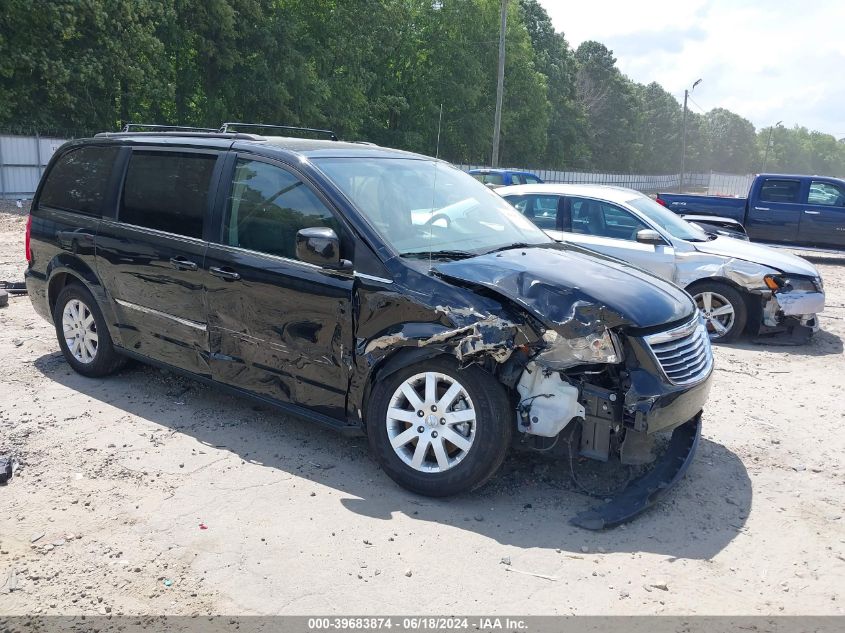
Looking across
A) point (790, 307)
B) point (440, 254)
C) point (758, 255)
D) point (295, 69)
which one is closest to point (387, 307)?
point (440, 254)

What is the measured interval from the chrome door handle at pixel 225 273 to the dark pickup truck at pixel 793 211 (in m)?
13.4

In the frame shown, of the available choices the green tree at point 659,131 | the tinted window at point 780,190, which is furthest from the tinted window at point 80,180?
the green tree at point 659,131

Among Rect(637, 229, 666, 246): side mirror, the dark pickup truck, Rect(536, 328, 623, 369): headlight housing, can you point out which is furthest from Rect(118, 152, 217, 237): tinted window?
the dark pickup truck

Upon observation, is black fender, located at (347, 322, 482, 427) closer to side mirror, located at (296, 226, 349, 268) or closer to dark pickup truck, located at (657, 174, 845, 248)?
side mirror, located at (296, 226, 349, 268)

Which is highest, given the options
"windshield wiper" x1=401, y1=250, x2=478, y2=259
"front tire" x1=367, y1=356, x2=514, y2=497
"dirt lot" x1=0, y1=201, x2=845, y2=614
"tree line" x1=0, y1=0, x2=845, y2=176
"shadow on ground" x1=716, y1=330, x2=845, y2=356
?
"tree line" x1=0, y1=0, x2=845, y2=176

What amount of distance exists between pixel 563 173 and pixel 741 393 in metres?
59.3

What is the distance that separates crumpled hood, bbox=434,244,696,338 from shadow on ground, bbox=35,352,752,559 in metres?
1.03

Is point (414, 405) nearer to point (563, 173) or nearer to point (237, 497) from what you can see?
point (237, 497)

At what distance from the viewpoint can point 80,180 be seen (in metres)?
5.82

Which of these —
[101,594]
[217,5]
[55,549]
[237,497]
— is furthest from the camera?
[217,5]

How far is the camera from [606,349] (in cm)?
377

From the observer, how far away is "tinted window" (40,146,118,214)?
5641mm

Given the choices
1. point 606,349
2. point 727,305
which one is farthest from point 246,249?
point 727,305

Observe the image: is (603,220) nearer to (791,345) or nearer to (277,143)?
(791,345)
